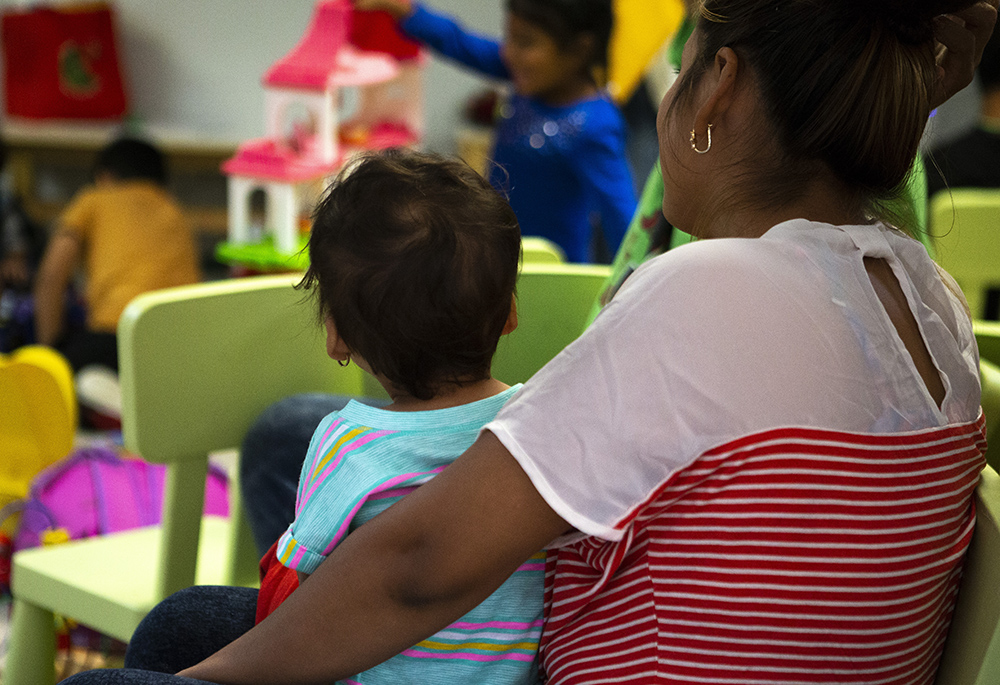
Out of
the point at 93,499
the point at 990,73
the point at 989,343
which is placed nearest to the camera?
the point at 989,343

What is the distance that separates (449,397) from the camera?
79 cm

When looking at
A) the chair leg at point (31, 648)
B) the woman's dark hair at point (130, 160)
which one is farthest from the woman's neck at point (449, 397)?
the woman's dark hair at point (130, 160)

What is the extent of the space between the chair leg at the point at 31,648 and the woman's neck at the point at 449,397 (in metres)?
0.82

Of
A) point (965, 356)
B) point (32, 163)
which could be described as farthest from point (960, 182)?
point (32, 163)

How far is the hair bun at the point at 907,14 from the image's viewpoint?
0.70 metres

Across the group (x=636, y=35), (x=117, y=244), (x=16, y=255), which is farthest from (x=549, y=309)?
(x=16, y=255)

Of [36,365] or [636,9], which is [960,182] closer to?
[636,9]

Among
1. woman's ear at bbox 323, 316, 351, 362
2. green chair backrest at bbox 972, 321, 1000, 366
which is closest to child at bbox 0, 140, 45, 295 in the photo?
woman's ear at bbox 323, 316, 351, 362

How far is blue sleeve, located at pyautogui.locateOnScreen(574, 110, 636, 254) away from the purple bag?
3.52ft

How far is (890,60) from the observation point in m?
0.70

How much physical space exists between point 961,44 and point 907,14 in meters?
0.25

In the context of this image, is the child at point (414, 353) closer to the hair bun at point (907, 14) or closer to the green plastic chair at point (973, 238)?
the hair bun at point (907, 14)

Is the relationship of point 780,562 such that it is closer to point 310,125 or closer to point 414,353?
point 414,353

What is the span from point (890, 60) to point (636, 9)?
254 centimetres
